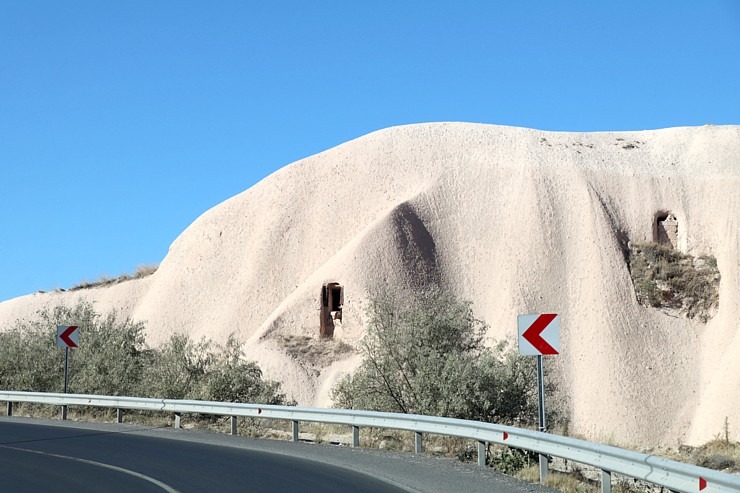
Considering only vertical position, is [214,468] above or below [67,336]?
below

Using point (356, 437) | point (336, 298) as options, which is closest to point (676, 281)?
point (336, 298)

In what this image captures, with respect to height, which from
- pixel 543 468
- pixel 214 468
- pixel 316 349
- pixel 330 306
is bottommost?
pixel 214 468

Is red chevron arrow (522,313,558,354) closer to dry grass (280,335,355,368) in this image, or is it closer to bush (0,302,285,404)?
bush (0,302,285,404)

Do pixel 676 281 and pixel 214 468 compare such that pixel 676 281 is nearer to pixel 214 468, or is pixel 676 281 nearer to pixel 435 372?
pixel 435 372

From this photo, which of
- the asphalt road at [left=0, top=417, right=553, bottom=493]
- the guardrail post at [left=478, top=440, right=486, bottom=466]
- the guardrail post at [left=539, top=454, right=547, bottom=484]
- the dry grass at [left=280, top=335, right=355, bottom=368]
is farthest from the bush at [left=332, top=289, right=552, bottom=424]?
the dry grass at [left=280, top=335, right=355, bottom=368]

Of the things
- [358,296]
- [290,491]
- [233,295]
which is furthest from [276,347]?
[290,491]

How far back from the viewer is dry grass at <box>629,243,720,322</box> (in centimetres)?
4397

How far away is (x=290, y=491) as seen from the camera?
10891 mm

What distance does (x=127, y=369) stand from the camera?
27.5 m

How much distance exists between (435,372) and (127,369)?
37.6 ft

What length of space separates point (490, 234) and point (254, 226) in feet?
45.9

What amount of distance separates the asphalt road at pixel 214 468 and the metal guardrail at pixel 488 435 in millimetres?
524

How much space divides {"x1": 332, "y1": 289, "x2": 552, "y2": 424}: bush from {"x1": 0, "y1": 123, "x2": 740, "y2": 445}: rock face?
16634mm

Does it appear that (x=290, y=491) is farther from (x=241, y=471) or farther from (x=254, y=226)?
(x=254, y=226)
